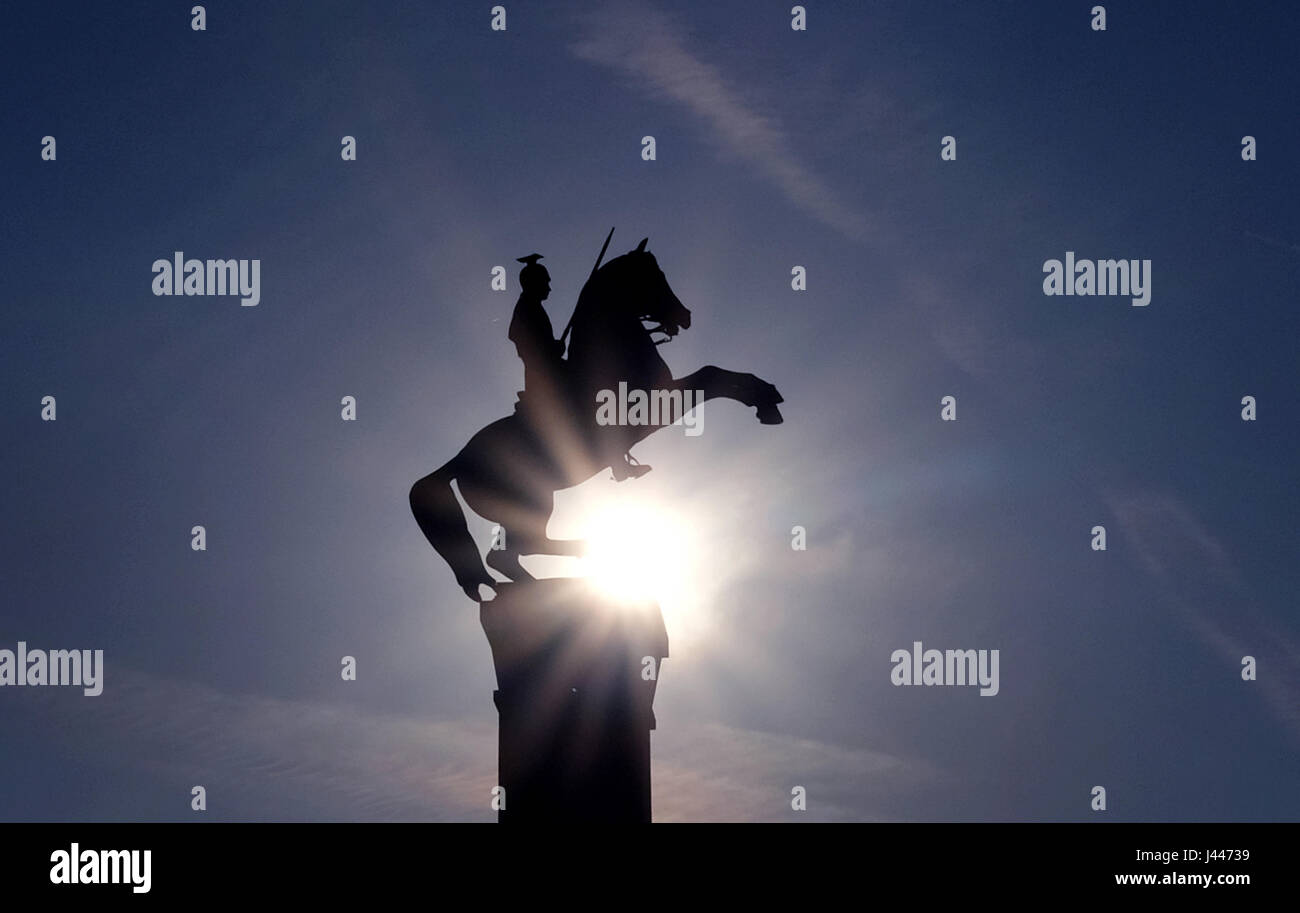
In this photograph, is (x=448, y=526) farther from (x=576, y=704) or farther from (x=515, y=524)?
(x=576, y=704)

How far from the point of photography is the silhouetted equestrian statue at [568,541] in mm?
17766

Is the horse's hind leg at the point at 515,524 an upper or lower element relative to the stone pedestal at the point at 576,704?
upper

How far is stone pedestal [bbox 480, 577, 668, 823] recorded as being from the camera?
17.7m

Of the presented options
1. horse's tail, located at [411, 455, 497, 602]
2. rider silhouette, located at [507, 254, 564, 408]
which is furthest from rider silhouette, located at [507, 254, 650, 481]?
horse's tail, located at [411, 455, 497, 602]

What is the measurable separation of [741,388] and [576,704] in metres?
3.60

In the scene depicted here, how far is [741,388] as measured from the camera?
18172 millimetres

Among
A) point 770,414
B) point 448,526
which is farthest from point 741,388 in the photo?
point 448,526

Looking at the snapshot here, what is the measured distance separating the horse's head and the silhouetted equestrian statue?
15 millimetres

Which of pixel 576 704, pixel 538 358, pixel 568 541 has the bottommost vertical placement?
pixel 576 704

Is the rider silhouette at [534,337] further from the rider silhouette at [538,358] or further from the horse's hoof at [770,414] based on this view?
the horse's hoof at [770,414]

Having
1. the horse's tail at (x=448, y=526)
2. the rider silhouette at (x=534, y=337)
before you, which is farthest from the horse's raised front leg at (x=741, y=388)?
the horse's tail at (x=448, y=526)

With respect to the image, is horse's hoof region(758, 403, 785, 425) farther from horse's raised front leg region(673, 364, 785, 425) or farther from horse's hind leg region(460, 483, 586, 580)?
horse's hind leg region(460, 483, 586, 580)
